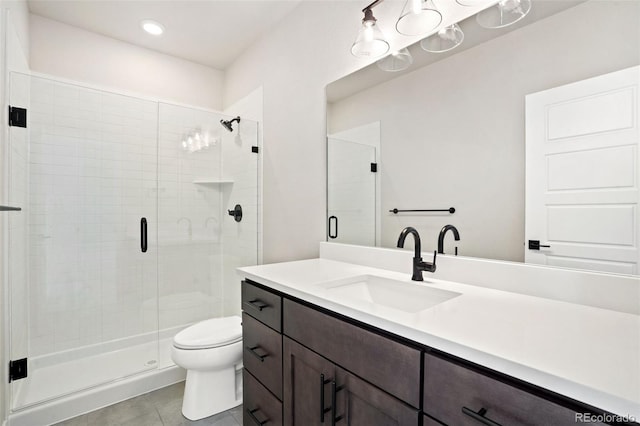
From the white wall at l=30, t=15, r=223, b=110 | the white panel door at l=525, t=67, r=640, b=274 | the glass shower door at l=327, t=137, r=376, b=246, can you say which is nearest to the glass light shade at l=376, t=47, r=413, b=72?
the glass shower door at l=327, t=137, r=376, b=246

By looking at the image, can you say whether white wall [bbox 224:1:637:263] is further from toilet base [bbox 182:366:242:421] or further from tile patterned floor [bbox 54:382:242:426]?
tile patterned floor [bbox 54:382:242:426]

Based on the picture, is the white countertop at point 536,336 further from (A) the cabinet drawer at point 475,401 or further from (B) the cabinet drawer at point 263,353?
(B) the cabinet drawer at point 263,353

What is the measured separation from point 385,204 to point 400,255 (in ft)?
0.88

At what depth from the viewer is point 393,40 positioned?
144cm

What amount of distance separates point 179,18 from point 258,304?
7.09 feet

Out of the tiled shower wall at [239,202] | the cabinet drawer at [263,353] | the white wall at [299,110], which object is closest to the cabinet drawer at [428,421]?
the cabinet drawer at [263,353]

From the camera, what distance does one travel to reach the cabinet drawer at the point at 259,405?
3.95 ft

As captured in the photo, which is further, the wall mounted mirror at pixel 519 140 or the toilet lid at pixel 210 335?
the toilet lid at pixel 210 335

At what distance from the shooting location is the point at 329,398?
938 mm

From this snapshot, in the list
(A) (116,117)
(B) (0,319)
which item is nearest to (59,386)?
(B) (0,319)

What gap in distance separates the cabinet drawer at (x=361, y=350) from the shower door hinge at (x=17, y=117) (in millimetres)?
1934

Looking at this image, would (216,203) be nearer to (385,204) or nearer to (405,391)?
(385,204)

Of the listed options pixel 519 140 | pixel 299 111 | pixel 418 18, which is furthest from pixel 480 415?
pixel 299 111

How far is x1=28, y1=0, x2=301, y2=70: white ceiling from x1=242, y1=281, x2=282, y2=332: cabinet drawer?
1.87 m
